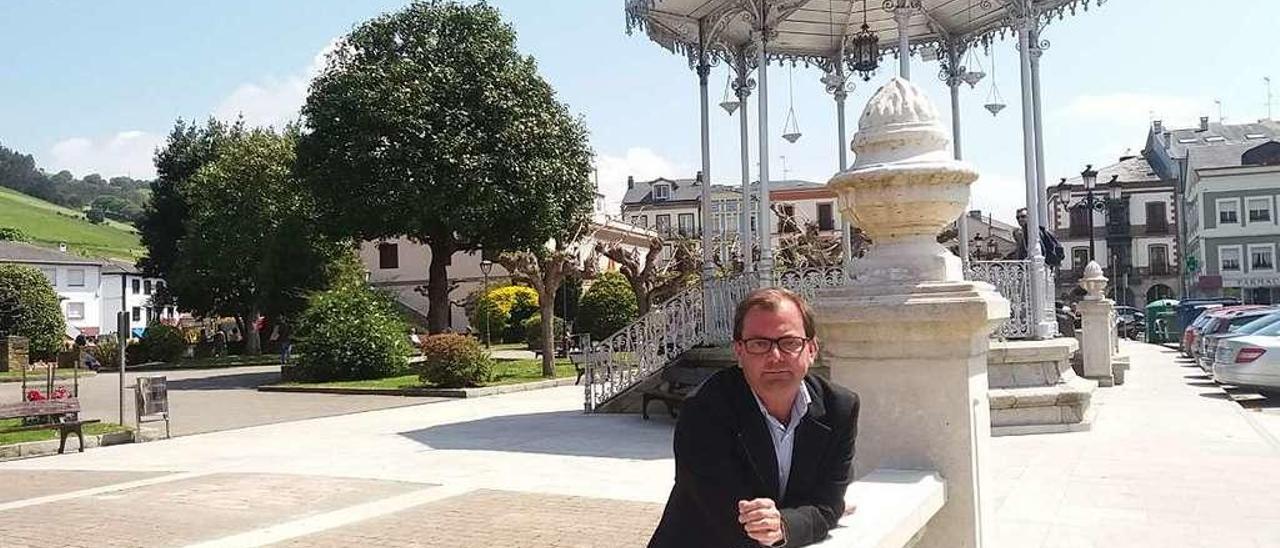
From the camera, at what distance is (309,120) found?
3023cm

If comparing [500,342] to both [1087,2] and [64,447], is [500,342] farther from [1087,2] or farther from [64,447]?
[1087,2]

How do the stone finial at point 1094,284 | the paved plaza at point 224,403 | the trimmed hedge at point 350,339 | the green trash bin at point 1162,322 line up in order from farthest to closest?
the green trash bin at point 1162,322 → the trimmed hedge at point 350,339 → the paved plaza at point 224,403 → the stone finial at point 1094,284

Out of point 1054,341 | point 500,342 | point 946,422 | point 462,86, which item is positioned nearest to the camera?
point 946,422

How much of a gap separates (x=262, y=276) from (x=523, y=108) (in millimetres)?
14809

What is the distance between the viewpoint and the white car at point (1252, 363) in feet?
48.1

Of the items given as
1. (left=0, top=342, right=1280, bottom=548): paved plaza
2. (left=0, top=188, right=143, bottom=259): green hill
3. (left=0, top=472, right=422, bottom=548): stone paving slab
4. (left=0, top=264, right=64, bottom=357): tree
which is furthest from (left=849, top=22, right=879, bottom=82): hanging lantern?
(left=0, top=188, right=143, bottom=259): green hill

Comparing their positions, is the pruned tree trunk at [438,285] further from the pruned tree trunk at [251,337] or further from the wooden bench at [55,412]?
the pruned tree trunk at [251,337]

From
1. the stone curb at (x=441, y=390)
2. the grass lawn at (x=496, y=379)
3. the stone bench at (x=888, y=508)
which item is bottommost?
the stone curb at (x=441, y=390)

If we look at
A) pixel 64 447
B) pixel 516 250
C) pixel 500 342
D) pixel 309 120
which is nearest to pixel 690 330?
pixel 64 447

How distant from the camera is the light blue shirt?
2688mm

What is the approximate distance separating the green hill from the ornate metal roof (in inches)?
3726

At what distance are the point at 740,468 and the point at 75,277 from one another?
256ft

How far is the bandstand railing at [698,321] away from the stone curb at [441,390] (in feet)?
17.5

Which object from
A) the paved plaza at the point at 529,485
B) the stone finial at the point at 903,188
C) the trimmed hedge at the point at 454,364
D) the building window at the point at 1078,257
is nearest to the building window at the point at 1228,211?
the building window at the point at 1078,257
